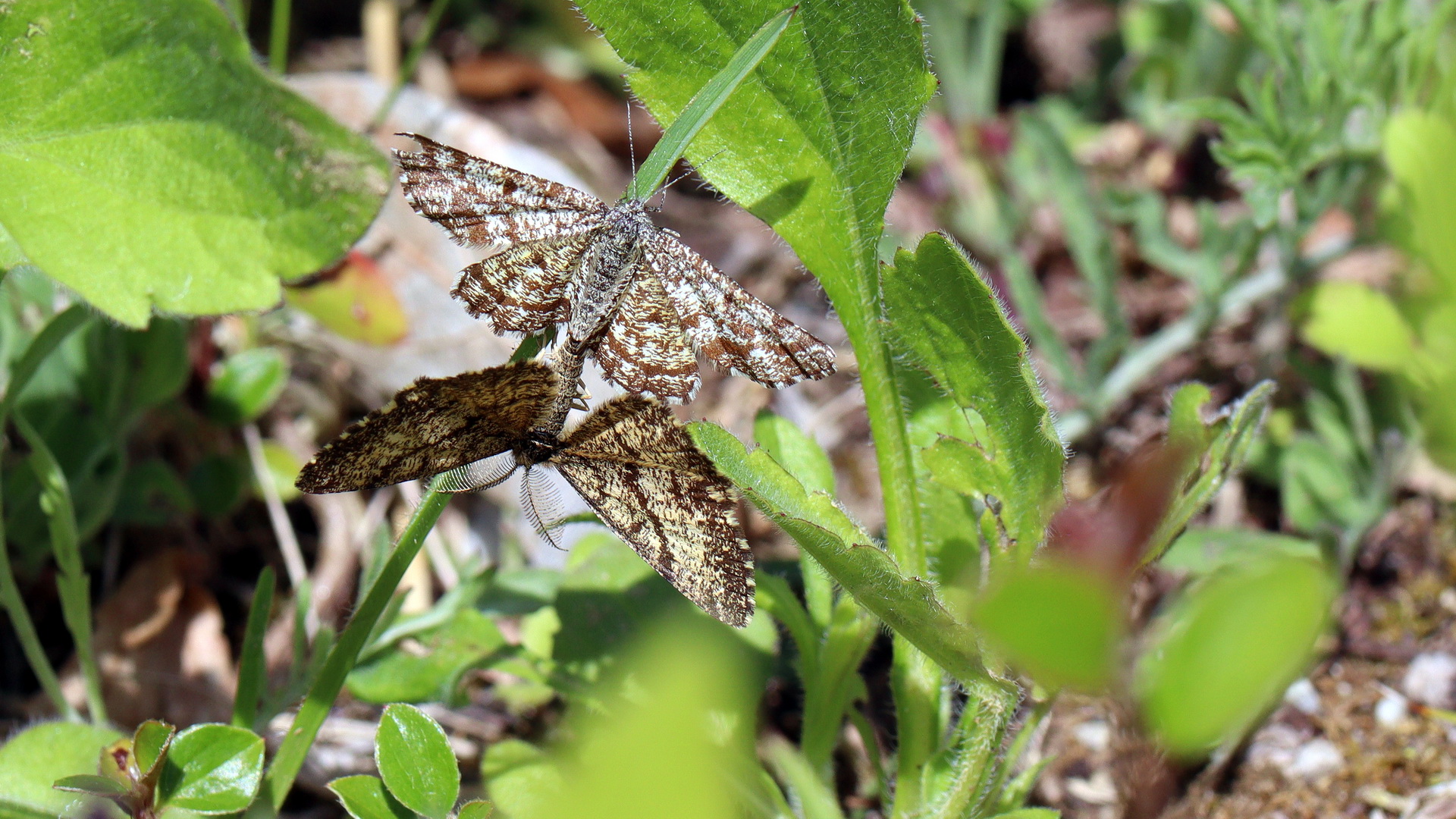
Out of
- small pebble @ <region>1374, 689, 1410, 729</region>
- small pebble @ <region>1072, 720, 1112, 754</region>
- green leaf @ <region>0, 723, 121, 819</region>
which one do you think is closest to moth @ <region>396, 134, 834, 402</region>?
green leaf @ <region>0, 723, 121, 819</region>

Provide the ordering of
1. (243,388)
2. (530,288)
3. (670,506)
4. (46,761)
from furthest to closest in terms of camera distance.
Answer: (243,388), (46,761), (530,288), (670,506)

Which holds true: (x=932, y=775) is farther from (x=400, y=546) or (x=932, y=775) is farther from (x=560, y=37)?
(x=560, y=37)

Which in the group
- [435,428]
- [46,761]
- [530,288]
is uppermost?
[530,288]

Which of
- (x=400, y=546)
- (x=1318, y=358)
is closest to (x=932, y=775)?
(x=400, y=546)

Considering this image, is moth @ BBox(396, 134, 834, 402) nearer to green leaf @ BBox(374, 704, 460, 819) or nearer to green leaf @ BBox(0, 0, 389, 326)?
green leaf @ BBox(0, 0, 389, 326)

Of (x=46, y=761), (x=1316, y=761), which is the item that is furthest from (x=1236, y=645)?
(x=1316, y=761)

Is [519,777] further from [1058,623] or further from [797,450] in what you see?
[1058,623]
